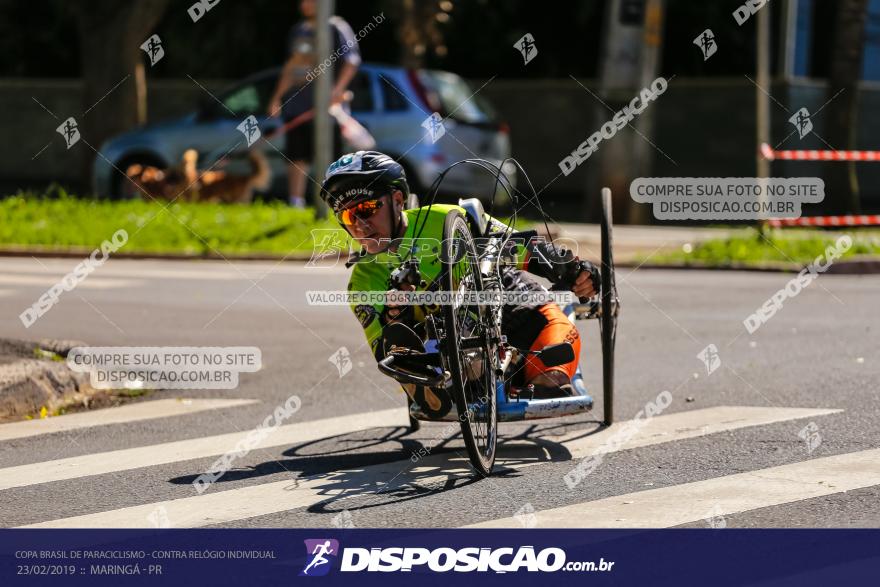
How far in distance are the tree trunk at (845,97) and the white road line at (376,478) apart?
12854mm

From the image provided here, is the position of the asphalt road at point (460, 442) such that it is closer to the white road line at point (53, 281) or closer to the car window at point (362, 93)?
the white road line at point (53, 281)

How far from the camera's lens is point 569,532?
5.84 meters

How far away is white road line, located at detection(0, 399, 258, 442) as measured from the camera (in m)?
8.40

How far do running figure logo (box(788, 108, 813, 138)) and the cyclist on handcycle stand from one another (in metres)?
16.6

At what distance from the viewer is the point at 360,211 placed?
723 centimetres

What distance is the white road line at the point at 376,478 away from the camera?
6.28 meters

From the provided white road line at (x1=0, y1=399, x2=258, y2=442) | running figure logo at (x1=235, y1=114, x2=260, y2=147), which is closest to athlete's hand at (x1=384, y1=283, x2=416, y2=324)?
white road line at (x1=0, y1=399, x2=258, y2=442)

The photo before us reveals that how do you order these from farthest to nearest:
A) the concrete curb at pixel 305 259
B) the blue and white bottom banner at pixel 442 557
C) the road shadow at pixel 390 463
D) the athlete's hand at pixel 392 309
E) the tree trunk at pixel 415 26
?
1. the tree trunk at pixel 415 26
2. the concrete curb at pixel 305 259
3. the athlete's hand at pixel 392 309
4. the road shadow at pixel 390 463
5. the blue and white bottom banner at pixel 442 557

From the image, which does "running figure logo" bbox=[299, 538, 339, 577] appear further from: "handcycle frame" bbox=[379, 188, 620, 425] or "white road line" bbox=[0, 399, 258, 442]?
"white road line" bbox=[0, 399, 258, 442]

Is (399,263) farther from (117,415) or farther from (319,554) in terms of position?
(117,415)

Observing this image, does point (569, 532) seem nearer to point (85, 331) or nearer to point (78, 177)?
point (85, 331)

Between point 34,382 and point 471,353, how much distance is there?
3195 millimetres

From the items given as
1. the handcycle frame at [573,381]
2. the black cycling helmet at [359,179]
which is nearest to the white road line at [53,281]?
the handcycle frame at [573,381]

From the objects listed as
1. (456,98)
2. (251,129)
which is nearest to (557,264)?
(251,129)
